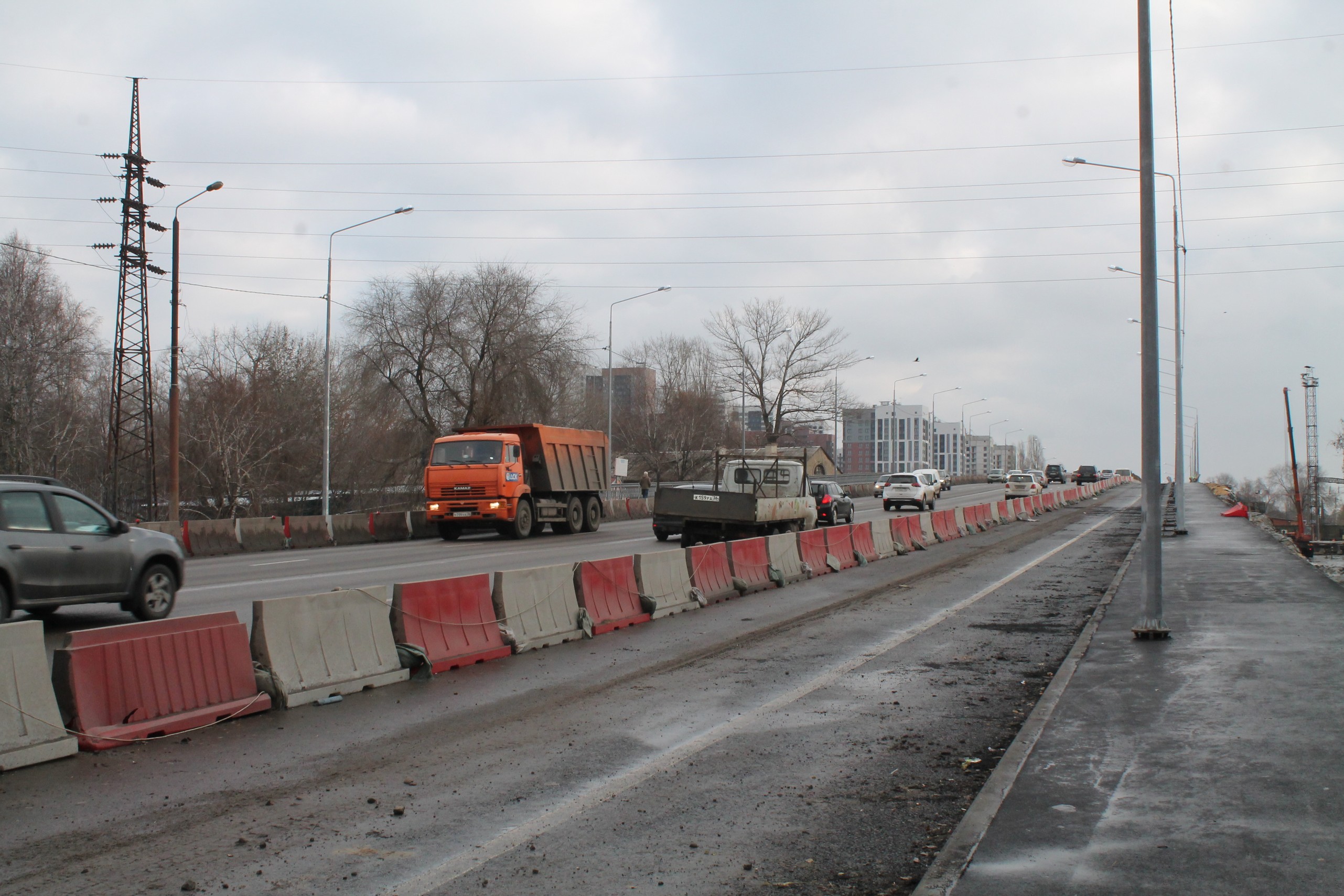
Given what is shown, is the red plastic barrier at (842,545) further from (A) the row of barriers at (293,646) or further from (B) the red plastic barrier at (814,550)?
(A) the row of barriers at (293,646)

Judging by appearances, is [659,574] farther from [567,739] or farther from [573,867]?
[573,867]

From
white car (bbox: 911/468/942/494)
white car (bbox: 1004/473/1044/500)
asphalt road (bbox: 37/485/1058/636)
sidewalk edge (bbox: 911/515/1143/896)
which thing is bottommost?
asphalt road (bbox: 37/485/1058/636)

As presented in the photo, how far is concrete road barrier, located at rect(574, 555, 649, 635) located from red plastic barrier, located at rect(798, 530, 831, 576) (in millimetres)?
6070

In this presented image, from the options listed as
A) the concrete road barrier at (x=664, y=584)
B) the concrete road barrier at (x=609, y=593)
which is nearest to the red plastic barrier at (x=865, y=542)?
the concrete road barrier at (x=664, y=584)

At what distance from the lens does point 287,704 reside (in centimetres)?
763

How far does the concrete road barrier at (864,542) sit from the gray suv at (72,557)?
13064 mm

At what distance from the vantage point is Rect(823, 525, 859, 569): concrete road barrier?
19.6m

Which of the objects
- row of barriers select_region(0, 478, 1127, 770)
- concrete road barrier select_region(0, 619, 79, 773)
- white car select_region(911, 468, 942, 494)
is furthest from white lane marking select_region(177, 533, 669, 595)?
white car select_region(911, 468, 942, 494)

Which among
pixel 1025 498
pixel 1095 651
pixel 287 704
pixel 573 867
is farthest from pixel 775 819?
pixel 1025 498

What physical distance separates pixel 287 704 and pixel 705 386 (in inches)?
3000

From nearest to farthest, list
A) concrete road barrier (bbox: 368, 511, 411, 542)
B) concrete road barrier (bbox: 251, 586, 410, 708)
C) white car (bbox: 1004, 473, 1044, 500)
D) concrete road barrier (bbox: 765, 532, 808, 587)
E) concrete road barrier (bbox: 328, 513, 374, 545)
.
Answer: concrete road barrier (bbox: 251, 586, 410, 708) → concrete road barrier (bbox: 765, 532, 808, 587) → concrete road barrier (bbox: 328, 513, 374, 545) → concrete road barrier (bbox: 368, 511, 411, 542) → white car (bbox: 1004, 473, 1044, 500)

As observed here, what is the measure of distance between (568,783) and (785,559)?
12.0 m

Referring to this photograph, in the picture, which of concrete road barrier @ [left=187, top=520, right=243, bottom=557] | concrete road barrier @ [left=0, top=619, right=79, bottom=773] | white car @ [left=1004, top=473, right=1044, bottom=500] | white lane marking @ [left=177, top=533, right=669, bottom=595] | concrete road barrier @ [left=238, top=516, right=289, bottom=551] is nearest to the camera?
concrete road barrier @ [left=0, top=619, right=79, bottom=773]

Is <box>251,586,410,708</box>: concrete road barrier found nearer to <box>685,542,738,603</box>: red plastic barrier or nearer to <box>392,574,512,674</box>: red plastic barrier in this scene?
<box>392,574,512,674</box>: red plastic barrier
